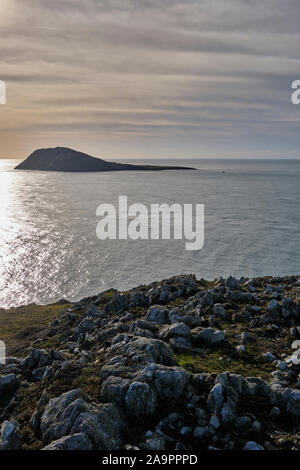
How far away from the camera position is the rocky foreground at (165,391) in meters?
12.8

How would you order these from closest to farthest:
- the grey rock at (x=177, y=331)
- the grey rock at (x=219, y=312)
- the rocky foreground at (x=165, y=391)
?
the rocky foreground at (x=165, y=391)
the grey rock at (x=177, y=331)
the grey rock at (x=219, y=312)

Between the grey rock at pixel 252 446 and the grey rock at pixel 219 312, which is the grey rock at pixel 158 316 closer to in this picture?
the grey rock at pixel 219 312

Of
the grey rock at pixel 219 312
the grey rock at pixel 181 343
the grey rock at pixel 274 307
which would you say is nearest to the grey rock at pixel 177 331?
the grey rock at pixel 181 343

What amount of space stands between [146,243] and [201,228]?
24.0 m

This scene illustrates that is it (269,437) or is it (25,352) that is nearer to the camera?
(269,437)

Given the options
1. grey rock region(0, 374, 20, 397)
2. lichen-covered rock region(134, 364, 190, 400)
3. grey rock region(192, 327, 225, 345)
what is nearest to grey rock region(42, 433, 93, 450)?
lichen-covered rock region(134, 364, 190, 400)

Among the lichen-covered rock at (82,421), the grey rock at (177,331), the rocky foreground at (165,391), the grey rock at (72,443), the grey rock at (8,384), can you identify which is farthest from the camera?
the grey rock at (177,331)

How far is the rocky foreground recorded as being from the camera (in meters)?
12.8

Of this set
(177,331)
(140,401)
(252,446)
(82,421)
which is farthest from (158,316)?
(252,446)

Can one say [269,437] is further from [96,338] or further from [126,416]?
[96,338]

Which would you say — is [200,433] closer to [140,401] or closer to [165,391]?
[165,391]

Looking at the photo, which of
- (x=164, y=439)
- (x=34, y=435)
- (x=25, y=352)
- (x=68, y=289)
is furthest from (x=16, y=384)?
(x=68, y=289)

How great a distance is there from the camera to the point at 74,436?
12.0m

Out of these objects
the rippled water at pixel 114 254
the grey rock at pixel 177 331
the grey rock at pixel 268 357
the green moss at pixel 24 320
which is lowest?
the green moss at pixel 24 320
